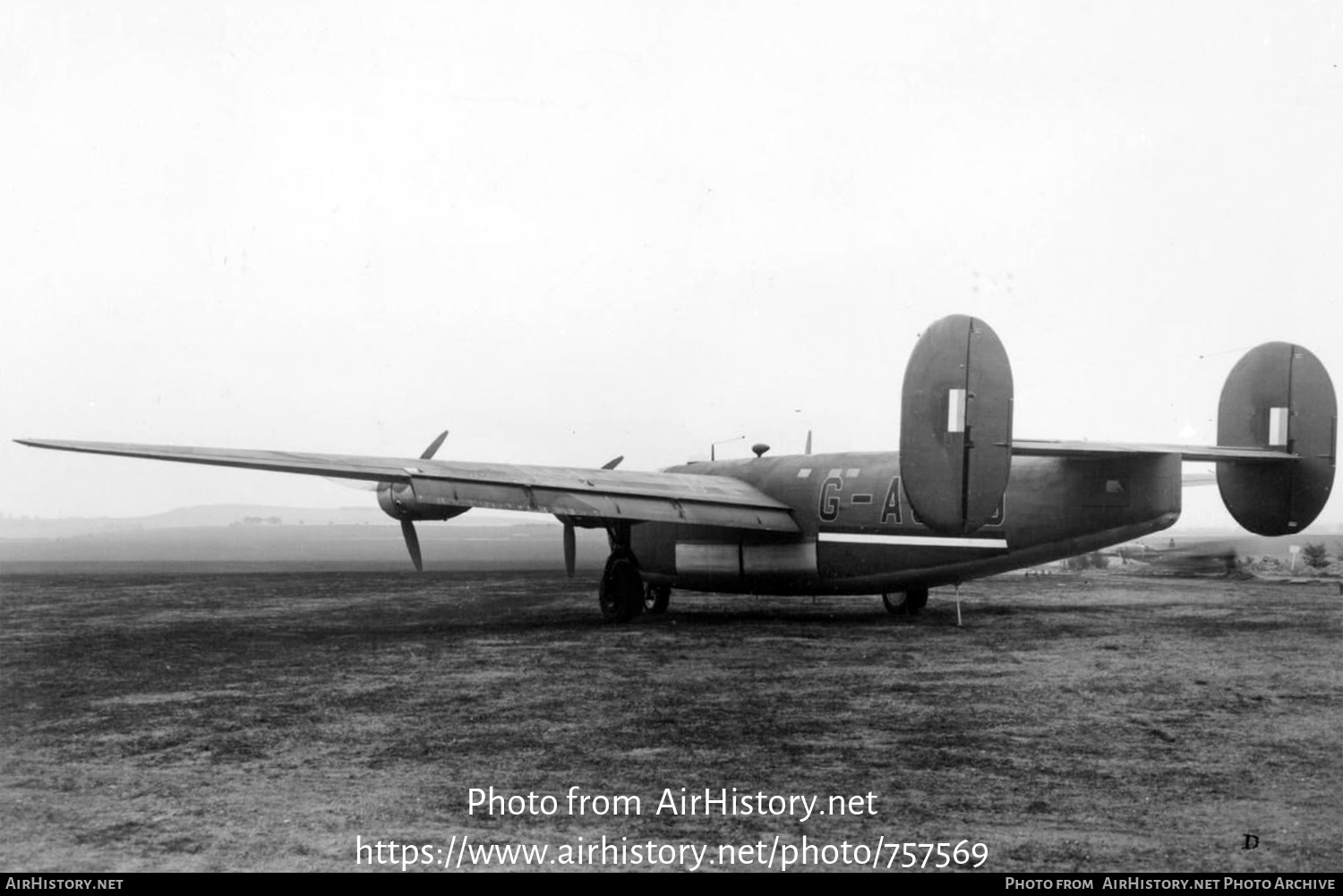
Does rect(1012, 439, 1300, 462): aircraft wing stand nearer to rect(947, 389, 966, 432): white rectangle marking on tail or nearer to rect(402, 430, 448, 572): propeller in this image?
rect(947, 389, 966, 432): white rectangle marking on tail

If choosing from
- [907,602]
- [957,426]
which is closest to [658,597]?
[907,602]

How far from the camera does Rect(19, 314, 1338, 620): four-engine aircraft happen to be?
12555mm

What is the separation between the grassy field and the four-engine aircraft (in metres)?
1.22

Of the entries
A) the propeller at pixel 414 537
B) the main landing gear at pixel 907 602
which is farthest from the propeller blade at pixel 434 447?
the main landing gear at pixel 907 602

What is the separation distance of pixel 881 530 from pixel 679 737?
356 inches

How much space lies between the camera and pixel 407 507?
17.4 m

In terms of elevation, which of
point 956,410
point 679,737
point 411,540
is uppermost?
point 956,410

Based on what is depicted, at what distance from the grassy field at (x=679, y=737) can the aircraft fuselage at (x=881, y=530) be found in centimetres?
108

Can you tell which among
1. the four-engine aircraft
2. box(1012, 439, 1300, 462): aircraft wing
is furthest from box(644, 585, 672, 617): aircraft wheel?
box(1012, 439, 1300, 462): aircraft wing

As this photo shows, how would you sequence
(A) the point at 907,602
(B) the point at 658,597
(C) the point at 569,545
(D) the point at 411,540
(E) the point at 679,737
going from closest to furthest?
(E) the point at 679,737
(D) the point at 411,540
(A) the point at 907,602
(C) the point at 569,545
(B) the point at 658,597

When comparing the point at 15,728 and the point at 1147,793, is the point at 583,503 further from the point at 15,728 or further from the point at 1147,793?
the point at 1147,793

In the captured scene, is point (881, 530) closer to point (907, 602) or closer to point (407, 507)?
point (907, 602)
